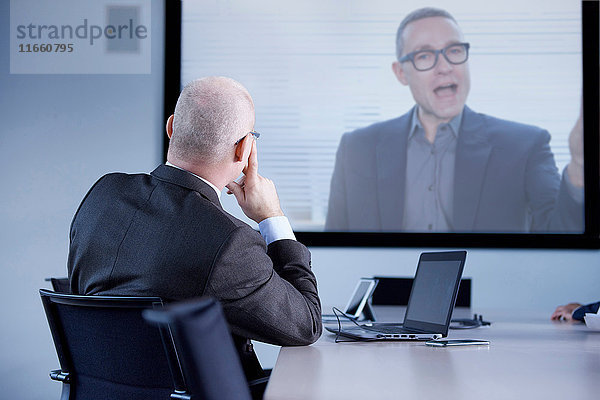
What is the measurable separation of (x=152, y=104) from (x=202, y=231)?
337 centimetres

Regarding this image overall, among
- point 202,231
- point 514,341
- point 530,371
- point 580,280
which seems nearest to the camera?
point 530,371

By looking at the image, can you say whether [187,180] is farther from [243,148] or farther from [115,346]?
[115,346]

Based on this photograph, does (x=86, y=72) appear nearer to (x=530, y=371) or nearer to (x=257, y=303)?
(x=257, y=303)

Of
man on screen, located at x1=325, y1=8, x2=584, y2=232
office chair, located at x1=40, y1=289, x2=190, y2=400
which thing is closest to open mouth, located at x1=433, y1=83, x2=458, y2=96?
man on screen, located at x1=325, y1=8, x2=584, y2=232

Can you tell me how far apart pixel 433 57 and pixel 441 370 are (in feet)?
11.6

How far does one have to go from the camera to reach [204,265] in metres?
1.43

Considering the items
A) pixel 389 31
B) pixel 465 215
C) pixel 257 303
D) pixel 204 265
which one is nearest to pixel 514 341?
pixel 257 303

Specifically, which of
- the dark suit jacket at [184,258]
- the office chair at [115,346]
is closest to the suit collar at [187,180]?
the dark suit jacket at [184,258]

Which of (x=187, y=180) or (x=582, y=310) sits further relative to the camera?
(x=582, y=310)

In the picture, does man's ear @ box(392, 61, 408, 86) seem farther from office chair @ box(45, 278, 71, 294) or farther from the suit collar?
the suit collar

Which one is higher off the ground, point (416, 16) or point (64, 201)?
point (416, 16)

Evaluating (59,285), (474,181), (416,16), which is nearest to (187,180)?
(59,285)

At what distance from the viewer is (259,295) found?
4.89ft

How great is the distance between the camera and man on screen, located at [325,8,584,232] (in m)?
4.47
